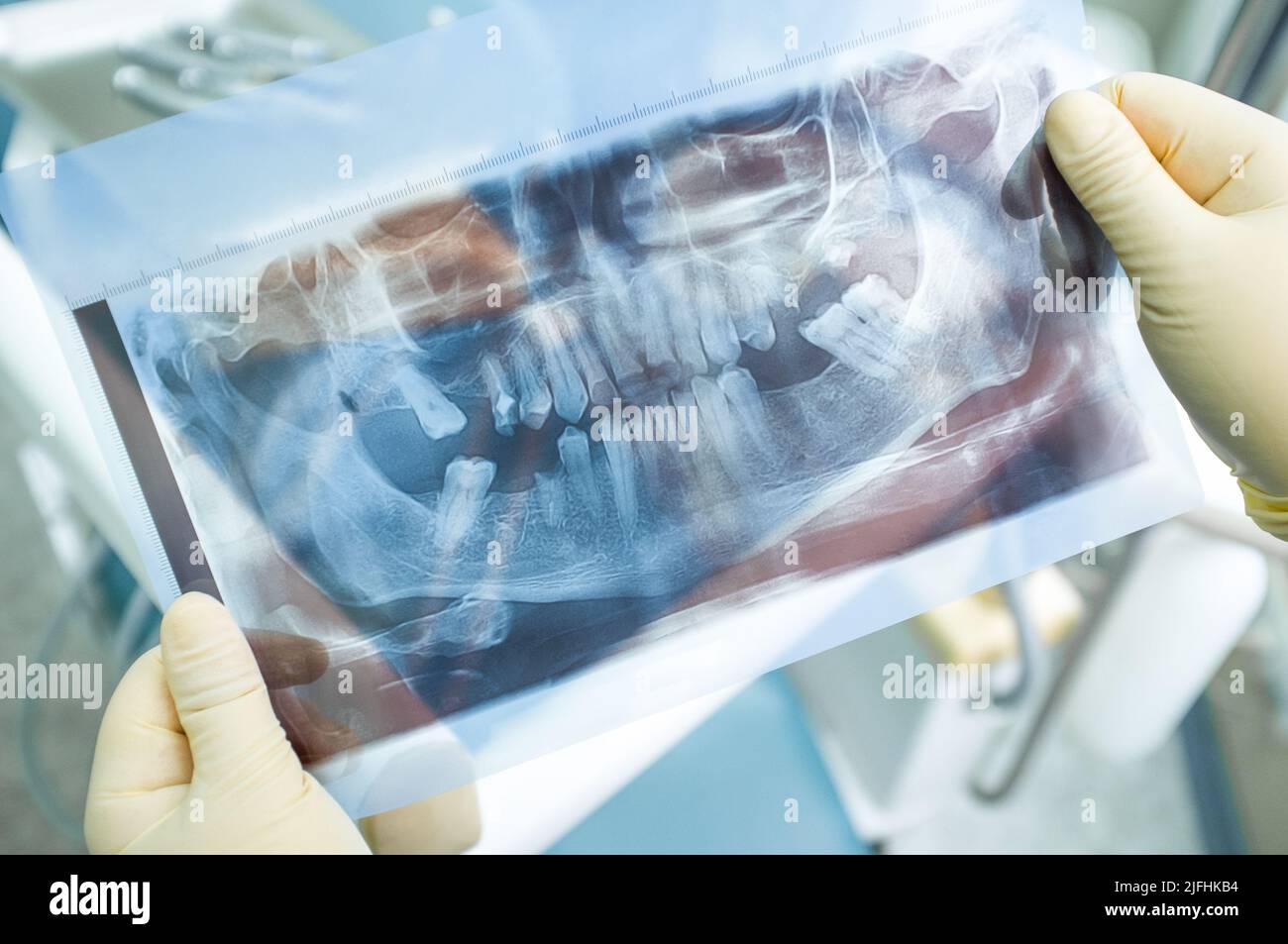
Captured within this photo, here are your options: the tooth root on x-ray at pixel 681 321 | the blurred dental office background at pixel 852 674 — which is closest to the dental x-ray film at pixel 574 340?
the tooth root on x-ray at pixel 681 321

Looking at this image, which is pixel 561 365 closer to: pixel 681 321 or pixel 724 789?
pixel 681 321

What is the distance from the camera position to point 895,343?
571 mm

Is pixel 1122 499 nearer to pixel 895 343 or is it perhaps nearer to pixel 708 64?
pixel 895 343

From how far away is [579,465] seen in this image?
1.85 ft

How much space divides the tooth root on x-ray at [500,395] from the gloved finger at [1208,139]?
496mm

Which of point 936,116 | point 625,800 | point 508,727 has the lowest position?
point 625,800

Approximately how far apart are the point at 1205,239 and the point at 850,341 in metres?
0.26

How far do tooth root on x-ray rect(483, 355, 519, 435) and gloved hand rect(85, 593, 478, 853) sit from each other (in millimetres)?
236

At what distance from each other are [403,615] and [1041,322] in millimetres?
516

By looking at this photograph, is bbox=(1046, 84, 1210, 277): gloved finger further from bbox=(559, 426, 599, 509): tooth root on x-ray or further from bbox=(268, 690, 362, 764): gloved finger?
bbox=(268, 690, 362, 764): gloved finger

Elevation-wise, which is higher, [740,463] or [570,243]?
[570,243]

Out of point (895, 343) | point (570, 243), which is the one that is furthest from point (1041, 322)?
point (570, 243)

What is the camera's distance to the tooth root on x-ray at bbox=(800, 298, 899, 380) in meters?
0.57

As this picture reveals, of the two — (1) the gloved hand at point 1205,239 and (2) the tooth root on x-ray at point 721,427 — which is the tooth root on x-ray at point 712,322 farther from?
(1) the gloved hand at point 1205,239
